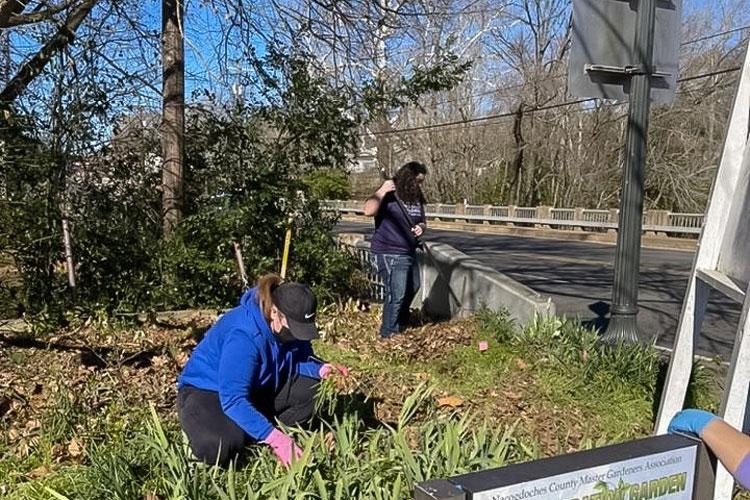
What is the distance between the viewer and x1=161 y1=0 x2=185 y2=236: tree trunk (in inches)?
285

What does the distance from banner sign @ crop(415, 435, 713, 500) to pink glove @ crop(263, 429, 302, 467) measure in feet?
4.71

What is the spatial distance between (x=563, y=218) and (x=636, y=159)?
A: 20.3m

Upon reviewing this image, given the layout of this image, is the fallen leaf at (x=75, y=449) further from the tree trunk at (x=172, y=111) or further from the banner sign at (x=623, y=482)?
the tree trunk at (x=172, y=111)

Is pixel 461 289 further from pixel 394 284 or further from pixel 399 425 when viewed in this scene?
pixel 399 425

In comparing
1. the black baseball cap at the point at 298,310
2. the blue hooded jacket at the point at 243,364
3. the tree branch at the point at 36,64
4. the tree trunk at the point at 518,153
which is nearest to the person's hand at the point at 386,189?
the blue hooded jacket at the point at 243,364

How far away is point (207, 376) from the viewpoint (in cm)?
333

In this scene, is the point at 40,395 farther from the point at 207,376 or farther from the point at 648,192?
the point at 648,192

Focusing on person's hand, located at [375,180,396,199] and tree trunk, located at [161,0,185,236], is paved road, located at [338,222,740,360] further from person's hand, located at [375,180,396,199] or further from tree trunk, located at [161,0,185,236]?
tree trunk, located at [161,0,185,236]

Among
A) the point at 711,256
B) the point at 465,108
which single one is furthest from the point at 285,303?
the point at 465,108

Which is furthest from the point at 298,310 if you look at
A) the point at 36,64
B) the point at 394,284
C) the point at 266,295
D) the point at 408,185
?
the point at 36,64

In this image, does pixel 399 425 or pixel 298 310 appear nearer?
pixel 298 310

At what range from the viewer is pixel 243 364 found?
3.07 metres

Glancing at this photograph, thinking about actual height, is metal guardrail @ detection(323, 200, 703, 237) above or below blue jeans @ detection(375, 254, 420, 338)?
below

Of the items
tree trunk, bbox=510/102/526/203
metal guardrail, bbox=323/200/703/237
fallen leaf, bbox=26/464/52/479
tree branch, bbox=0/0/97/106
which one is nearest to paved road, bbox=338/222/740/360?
metal guardrail, bbox=323/200/703/237
